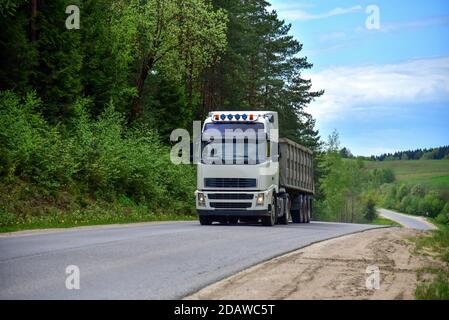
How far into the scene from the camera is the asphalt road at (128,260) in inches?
382

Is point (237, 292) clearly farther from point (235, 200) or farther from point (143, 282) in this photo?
point (235, 200)

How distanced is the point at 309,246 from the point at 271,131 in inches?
346

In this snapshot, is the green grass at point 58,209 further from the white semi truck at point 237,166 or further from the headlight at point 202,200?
the white semi truck at point 237,166

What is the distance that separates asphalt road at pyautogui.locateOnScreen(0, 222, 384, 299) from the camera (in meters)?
9.71

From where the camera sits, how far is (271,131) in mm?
26000

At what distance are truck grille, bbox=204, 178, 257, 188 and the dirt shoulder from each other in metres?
7.93

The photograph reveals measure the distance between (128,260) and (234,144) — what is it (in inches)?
493

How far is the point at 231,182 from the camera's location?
2533 cm

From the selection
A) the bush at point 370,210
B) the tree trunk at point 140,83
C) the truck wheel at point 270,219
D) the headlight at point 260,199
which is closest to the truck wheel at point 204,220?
the truck wheel at point 270,219

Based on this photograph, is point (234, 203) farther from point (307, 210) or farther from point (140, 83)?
point (140, 83)

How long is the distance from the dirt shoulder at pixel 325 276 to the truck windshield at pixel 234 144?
8.12 m
